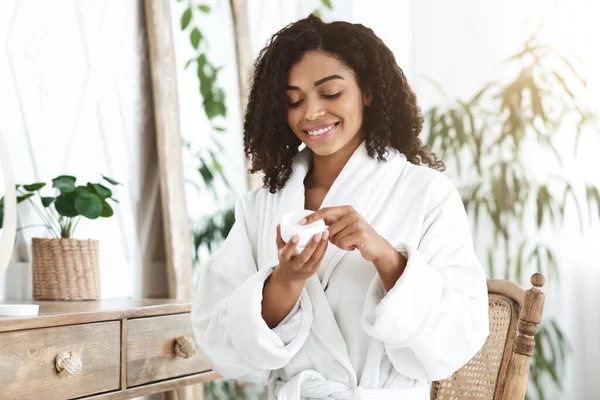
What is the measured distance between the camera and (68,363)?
4.63 feet

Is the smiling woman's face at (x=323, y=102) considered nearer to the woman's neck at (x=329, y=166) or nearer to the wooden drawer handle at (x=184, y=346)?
the woman's neck at (x=329, y=166)

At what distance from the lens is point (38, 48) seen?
1.84 m

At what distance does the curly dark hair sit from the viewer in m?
1.37

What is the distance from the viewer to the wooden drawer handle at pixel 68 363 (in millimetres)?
1397

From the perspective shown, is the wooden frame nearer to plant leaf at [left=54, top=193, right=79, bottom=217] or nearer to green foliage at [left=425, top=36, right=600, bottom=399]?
plant leaf at [left=54, top=193, right=79, bottom=217]

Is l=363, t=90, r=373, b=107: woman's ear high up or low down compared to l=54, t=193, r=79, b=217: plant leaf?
up

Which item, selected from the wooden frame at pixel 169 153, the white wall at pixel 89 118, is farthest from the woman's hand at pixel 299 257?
the wooden frame at pixel 169 153

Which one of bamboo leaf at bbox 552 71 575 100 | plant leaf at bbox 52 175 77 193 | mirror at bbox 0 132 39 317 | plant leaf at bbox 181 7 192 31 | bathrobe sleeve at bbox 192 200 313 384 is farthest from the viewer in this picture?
bamboo leaf at bbox 552 71 575 100

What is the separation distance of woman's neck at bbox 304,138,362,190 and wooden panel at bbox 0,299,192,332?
0.49 meters

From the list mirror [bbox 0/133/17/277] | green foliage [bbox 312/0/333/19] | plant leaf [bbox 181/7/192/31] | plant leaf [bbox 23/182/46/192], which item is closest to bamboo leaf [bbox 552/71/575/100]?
green foliage [bbox 312/0/333/19]

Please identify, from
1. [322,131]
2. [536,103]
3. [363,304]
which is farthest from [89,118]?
[536,103]

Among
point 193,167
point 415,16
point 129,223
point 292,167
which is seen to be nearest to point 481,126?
point 415,16

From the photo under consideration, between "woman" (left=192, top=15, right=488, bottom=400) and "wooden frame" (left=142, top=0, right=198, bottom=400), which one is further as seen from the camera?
"wooden frame" (left=142, top=0, right=198, bottom=400)

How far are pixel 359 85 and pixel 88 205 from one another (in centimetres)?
74
